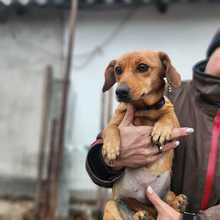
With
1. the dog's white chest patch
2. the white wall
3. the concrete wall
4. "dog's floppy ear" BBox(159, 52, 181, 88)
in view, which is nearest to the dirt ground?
the concrete wall

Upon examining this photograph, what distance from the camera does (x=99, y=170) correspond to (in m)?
2.51


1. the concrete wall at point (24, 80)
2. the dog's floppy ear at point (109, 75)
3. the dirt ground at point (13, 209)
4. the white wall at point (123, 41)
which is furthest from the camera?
the concrete wall at point (24, 80)

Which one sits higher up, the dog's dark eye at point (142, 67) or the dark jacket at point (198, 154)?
the dog's dark eye at point (142, 67)

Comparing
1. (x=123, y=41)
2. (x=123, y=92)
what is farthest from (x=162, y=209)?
(x=123, y=41)

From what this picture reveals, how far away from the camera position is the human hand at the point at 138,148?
2.37 m

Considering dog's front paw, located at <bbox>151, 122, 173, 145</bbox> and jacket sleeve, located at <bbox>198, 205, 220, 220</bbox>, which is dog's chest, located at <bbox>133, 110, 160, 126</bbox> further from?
jacket sleeve, located at <bbox>198, 205, 220, 220</bbox>

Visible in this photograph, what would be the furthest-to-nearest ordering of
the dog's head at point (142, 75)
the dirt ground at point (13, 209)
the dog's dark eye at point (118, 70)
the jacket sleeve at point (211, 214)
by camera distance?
the dirt ground at point (13, 209), the dog's dark eye at point (118, 70), the dog's head at point (142, 75), the jacket sleeve at point (211, 214)

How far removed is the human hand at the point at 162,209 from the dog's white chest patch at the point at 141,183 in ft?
0.15

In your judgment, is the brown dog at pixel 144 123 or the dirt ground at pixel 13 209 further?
the dirt ground at pixel 13 209

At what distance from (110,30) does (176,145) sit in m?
4.87

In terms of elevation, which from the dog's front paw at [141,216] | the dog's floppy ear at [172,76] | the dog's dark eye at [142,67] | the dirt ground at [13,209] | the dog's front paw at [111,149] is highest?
the dog's dark eye at [142,67]

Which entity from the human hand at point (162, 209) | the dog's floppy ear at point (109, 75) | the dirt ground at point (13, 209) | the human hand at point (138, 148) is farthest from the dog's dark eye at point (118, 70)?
the dirt ground at point (13, 209)

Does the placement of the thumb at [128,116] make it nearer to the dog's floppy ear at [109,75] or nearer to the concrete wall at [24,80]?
the dog's floppy ear at [109,75]

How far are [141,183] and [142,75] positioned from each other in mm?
471
